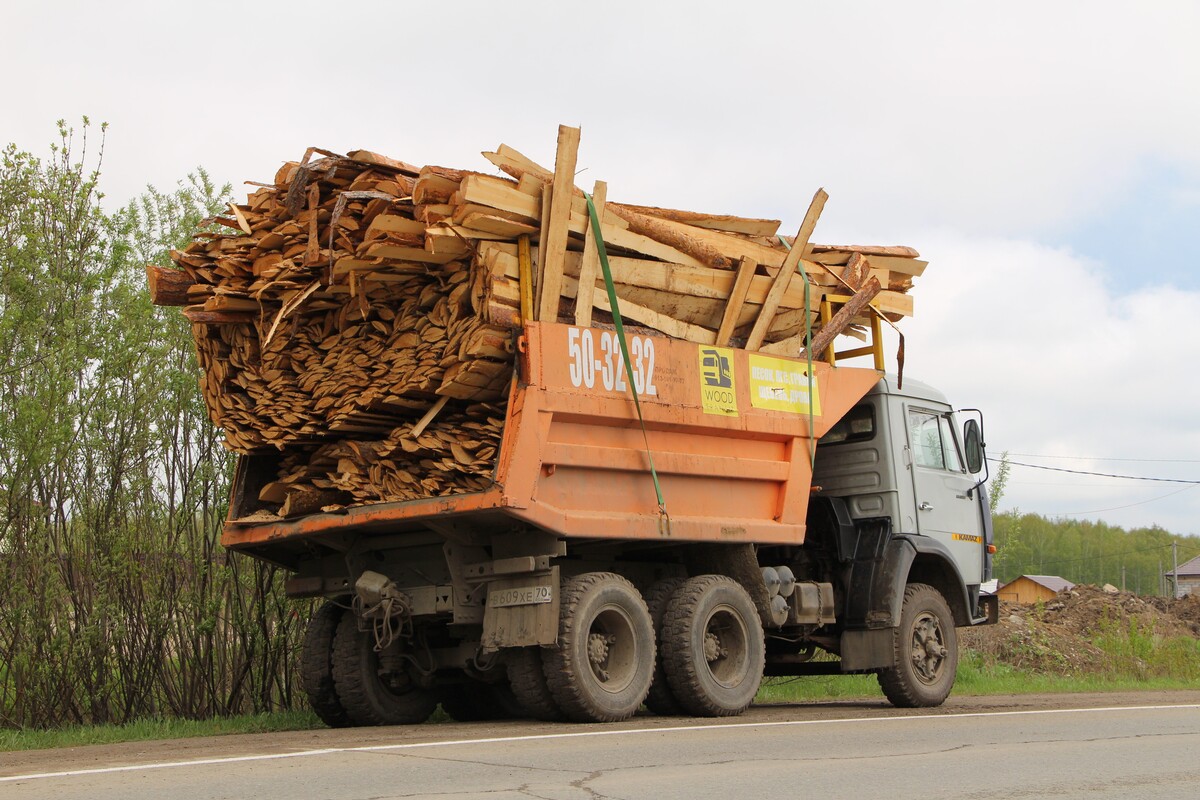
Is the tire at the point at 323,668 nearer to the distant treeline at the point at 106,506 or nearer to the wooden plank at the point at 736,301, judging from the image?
the distant treeline at the point at 106,506

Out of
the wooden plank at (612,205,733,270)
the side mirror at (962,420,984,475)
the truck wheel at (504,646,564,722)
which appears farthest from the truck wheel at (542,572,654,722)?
the side mirror at (962,420,984,475)

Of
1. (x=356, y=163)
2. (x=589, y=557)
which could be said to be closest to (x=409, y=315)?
(x=356, y=163)

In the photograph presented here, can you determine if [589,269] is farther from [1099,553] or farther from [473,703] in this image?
[1099,553]

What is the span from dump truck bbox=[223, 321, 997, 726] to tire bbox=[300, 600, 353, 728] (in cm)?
2

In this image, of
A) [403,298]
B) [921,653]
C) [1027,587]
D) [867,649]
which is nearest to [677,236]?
[403,298]

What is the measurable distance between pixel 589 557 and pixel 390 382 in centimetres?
195

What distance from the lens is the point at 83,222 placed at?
11062 millimetres

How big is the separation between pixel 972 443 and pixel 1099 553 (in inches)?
3179

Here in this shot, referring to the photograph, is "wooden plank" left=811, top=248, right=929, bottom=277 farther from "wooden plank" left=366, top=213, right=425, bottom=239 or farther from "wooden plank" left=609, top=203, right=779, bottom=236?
"wooden plank" left=366, top=213, right=425, bottom=239

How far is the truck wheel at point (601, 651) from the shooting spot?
27.8 ft

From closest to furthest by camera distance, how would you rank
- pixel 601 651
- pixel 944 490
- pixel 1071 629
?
pixel 601 651
pixel 944 490
pixel 1071 629

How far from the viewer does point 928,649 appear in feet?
37.5

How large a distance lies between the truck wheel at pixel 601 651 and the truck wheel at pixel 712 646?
0.31 metres

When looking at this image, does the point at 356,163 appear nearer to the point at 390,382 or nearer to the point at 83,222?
the point at 390,382
